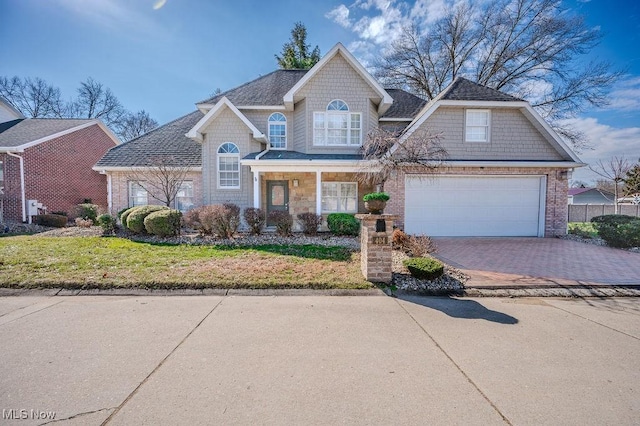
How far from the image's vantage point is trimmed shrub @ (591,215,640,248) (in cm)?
926

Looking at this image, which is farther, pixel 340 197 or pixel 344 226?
pixel 340 197

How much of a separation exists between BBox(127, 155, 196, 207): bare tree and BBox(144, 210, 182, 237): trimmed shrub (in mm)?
2561

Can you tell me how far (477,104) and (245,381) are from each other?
1315 cm

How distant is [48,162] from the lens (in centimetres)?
1533

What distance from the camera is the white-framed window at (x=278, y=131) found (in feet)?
44.7

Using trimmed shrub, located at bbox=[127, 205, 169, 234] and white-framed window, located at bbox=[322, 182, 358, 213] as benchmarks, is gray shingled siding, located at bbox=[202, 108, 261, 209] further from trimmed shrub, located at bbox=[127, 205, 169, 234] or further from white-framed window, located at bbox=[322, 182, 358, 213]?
white-framed window, located at bbox=[322, 182, 358, 213]

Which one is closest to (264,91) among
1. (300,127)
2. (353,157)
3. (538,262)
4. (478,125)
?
(300,127)

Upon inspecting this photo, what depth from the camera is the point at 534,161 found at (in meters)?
11.3

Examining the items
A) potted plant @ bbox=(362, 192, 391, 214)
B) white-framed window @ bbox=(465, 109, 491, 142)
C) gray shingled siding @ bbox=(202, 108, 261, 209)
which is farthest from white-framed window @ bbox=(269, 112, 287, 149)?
potted plant @ bbox=(362, 192, 391, 214)

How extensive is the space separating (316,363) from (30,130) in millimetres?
23514

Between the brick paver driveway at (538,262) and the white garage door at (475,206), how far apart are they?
2.86 ft

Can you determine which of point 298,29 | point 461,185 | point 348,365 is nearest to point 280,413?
point 348,365

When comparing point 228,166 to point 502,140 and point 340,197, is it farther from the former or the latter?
point 502,140

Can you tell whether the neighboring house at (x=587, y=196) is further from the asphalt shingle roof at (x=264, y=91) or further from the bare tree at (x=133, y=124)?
the bare tree at (x=133, y=124)
